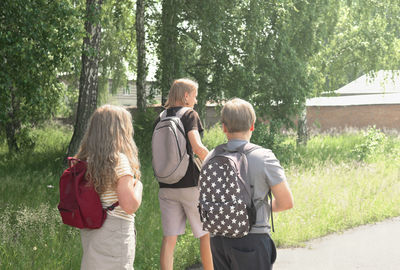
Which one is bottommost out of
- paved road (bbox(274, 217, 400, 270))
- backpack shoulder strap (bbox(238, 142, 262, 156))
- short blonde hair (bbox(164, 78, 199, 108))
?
paved road (bbox(274, 217, 400, 270))

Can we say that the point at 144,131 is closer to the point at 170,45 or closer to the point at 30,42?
the point at 170,45

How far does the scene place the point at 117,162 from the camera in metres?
3.27

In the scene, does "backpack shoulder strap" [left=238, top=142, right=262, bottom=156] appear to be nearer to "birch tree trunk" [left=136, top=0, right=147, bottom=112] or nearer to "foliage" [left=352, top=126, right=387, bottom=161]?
"foliage" [left=352, top=126, right=387, bottom=161]

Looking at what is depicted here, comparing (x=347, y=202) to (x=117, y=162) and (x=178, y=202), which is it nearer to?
(x=178, y=202)

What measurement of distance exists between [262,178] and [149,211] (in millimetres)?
4623

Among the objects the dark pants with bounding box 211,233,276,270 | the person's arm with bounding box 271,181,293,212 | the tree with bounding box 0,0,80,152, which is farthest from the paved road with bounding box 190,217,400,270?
the tree with bounding box 0,0,80,152

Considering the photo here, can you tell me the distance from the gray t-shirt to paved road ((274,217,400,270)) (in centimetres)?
268

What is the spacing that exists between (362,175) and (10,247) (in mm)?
7642

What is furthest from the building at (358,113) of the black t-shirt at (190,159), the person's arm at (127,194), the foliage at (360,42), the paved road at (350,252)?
the person's arm at (127,194)

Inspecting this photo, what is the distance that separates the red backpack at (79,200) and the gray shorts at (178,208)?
1.45 m

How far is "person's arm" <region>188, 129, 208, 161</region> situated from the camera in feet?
14.9

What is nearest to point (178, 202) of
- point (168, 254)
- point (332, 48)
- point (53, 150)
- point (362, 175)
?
point (168, 254)

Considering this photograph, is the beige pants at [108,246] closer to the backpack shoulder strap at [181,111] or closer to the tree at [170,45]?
the backpack shoulder strap at [181,111]

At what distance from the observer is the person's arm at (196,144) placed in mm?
4527
